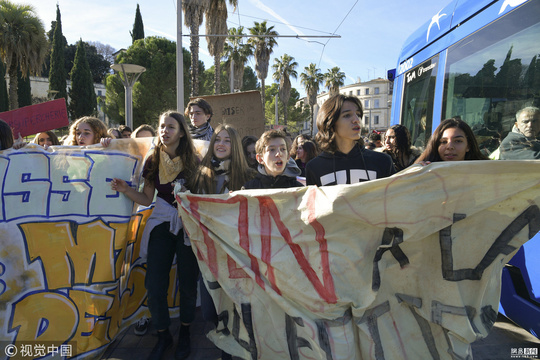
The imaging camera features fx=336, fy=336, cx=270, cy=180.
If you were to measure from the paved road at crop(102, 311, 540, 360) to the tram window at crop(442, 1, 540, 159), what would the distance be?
155 cm

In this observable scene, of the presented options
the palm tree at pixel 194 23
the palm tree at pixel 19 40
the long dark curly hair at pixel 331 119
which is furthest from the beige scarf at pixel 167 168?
the palm tree at pixel 19 40

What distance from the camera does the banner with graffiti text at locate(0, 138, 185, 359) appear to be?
2514 mm

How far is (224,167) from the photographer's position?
9.68 ft

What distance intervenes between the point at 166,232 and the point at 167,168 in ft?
1.77

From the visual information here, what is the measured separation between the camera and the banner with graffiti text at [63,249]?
2514 millimetres

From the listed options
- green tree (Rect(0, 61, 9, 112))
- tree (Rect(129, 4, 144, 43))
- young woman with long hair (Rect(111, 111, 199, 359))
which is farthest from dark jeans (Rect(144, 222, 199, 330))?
tree (Rect(129, 4, 144, 43))

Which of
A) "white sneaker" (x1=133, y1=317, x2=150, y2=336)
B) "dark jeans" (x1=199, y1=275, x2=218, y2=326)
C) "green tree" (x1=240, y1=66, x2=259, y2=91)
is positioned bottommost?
"white sneaker" (x1=133, y1=317, x2=150, y2=336)

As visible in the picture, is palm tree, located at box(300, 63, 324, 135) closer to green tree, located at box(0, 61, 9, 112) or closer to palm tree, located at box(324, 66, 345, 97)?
palm tree, located at box(324, 66, 345, 97)

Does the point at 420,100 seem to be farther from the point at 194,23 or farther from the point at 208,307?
the point at 194,23

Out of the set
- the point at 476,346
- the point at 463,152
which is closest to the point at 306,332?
the point at 476,346

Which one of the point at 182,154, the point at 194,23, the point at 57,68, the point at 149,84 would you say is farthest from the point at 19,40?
the point at 182,154

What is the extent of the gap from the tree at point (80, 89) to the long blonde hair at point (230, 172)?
119ft

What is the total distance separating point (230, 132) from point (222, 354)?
1831 millimetres

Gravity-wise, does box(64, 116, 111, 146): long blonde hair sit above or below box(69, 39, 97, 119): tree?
below
